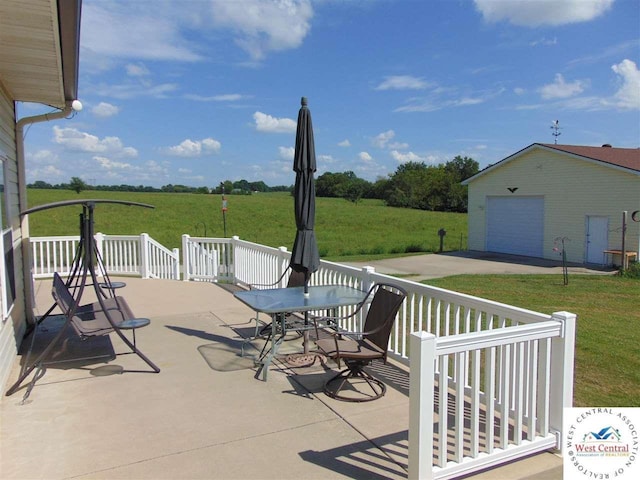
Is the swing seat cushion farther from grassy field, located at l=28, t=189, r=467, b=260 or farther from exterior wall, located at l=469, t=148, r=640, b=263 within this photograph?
exterior wall, located at l=469, t=148, r=640, b=263

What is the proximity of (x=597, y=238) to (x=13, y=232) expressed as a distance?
16.4 metres

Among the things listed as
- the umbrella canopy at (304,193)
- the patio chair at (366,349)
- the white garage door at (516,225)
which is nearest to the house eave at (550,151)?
the white garage door at (516,225)

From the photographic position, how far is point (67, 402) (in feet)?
12.0

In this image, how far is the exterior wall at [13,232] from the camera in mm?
4235

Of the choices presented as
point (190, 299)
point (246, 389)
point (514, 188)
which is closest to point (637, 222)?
point (514, 188)

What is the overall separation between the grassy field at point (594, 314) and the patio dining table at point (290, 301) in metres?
2.27

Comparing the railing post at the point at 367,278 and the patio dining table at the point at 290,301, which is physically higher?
the railing post at the point at 367,278

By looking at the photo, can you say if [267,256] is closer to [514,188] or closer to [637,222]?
[637,222]

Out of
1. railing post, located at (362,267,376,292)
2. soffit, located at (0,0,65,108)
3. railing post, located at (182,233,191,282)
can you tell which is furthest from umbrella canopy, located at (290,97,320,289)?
railing post, located at (182,233,191,282)

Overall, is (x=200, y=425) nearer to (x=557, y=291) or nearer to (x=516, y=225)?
(x=557, y=291)

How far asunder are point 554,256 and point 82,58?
1649cm

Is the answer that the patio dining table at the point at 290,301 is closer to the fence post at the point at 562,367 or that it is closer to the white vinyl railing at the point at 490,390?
the white vinyl railing at the point at 490,390

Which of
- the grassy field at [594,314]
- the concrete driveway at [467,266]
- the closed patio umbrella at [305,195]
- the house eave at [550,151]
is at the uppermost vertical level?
the house eave at [550,151]

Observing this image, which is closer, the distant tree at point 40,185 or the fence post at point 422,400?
the fence post at point 422,400
